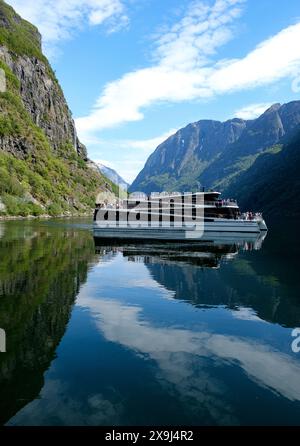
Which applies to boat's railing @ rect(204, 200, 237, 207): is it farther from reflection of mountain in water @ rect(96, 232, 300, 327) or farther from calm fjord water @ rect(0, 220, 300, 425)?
calm fjord water @ rect(0, 220, 300, 425)

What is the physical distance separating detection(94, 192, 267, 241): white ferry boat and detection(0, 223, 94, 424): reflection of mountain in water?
117ft

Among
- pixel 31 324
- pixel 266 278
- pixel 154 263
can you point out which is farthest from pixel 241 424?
pixel 154 263

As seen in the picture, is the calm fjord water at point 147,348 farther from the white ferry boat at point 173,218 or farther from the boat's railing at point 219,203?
the boat's railing at point 219,203

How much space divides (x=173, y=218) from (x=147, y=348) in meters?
66.5

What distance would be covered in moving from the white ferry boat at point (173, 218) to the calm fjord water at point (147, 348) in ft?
139

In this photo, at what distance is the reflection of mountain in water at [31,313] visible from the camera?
1301cm

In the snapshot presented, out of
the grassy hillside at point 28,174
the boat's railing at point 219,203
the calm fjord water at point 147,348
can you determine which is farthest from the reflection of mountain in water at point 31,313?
the grassy hillside at point 28,174

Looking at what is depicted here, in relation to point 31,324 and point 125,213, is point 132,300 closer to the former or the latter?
point 31,324

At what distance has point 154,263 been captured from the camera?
4053 centimetres

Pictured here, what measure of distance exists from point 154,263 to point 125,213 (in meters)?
41.5

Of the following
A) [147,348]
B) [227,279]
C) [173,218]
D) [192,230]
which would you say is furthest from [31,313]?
[173,218]

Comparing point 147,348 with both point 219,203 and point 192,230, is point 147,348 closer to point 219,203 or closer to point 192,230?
point 192,230

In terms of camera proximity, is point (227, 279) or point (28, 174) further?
point (28, 174)

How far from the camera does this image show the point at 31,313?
2039 centimetres
